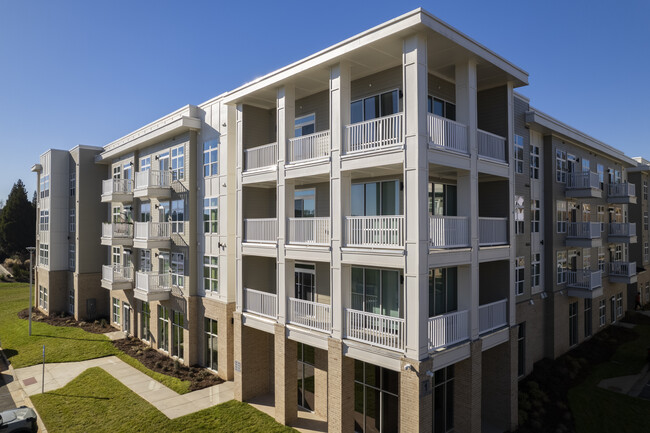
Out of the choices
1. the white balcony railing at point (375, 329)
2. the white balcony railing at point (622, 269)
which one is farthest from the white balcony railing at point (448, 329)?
the white balcony railing at point (622, 269)

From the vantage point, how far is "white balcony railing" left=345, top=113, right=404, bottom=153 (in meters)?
11.3

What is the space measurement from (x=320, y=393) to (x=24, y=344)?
2057 cm

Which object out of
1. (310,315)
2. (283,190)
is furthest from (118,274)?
(310,315)

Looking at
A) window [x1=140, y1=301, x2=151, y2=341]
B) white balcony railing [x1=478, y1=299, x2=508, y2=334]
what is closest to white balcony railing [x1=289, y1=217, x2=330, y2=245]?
white balcony railing [x1=478, y1=299, x2=508, y2=334]

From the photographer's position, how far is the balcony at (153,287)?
20781mm

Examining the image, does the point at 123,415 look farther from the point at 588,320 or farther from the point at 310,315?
the point at 588,320

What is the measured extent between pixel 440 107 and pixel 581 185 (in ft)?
40.9

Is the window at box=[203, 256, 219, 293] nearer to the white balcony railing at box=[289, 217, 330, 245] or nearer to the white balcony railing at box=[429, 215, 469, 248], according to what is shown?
the white balcony railing at box=[289, 217, 330, 245]

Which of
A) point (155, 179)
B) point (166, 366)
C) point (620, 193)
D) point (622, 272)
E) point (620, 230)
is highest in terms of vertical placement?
point (155, 179)

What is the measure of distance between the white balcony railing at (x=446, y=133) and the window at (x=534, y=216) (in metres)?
9.29

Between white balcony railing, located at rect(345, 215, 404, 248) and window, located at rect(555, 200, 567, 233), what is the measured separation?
1413cm

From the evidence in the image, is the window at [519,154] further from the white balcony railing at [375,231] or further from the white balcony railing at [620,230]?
the white balcony railing at [620,230]

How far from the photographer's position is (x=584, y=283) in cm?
2161

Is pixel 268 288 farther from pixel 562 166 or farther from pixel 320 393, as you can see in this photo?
pixel 562 166
